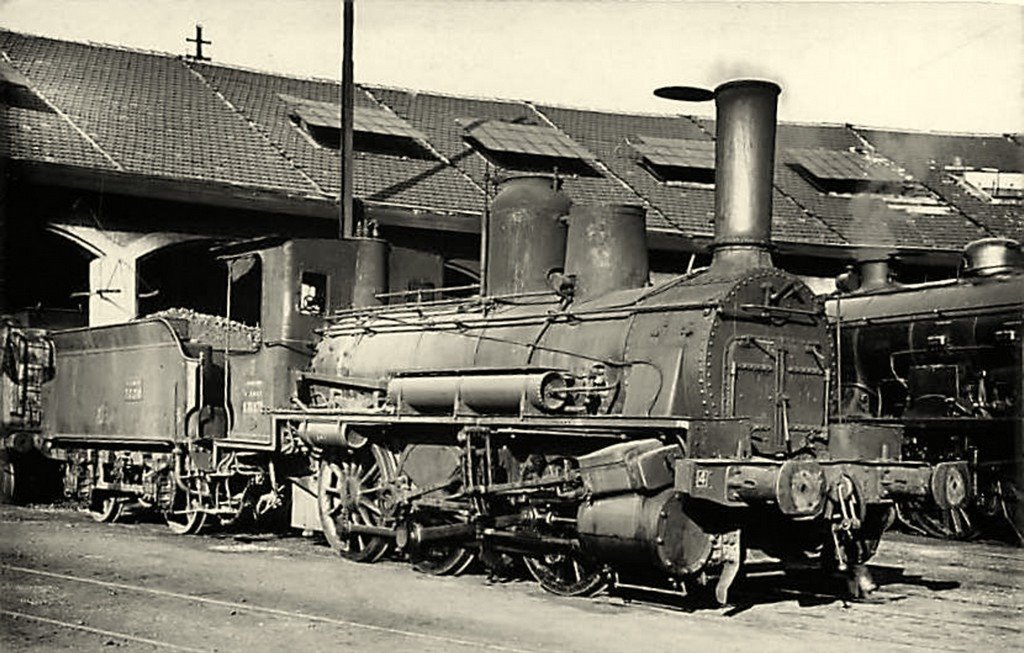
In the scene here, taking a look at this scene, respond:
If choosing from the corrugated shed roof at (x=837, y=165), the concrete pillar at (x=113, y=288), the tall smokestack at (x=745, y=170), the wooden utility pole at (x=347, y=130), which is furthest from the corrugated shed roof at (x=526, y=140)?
the tall smokestack at (x=745, y=170)

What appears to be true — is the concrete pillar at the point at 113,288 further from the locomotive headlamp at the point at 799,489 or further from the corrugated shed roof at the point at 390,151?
the locomotive headlamp at the point at 799,489

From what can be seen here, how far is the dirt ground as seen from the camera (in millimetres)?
7629

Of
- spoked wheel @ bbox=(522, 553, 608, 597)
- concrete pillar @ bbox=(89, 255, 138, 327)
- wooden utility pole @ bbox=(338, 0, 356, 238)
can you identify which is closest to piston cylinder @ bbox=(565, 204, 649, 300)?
spoked wheel @ bbox=(522, 553, 608, 597)

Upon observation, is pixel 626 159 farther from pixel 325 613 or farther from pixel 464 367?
pixel 325 613

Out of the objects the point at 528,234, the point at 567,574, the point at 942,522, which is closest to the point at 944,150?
the point at 942,522

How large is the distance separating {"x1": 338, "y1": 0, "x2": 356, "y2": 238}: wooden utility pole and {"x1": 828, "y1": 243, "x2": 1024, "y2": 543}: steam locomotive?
24.7 ft

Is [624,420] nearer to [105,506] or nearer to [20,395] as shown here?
[105,506]

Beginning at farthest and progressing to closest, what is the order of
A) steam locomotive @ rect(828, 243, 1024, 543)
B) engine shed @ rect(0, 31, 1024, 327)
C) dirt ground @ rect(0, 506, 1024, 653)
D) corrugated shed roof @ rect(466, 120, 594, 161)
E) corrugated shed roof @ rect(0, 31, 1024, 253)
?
corrugated shed roof @ rect(466, 120, 594, 161)
corrugated shed roof @ rect(0, 31, 1024, 253)
engine shed @ rect(0, 31, 1024, 327)
steam locomotive @ rect(828, 243, 1024, 543)
dirt ground @ rect(0, 506, 1024, 653)

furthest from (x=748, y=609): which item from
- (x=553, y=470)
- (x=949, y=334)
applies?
(x=949, y=334)

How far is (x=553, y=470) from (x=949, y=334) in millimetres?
6867

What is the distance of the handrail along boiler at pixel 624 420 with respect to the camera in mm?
8859

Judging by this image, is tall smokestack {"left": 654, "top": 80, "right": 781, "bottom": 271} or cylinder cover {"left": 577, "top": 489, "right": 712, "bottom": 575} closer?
cylinder cover {"left": 577, "top": 489, "right": 712, "bottom": 575}

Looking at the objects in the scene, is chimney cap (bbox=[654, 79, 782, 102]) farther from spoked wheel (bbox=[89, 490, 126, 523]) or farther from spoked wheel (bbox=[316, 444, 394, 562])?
spoked wheel (bbox=[89, 490, 126, 523])

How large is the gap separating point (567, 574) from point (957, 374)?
22.5 feet
